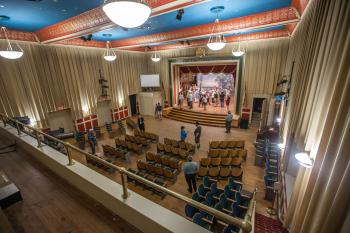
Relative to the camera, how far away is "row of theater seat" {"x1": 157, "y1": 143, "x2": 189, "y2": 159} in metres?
7.57

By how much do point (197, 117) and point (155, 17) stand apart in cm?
803

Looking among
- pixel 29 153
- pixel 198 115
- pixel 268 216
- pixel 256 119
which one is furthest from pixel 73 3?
pixel 256 119

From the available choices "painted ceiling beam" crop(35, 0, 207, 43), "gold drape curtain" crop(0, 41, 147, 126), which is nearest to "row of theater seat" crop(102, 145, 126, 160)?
"gold drape curtain" crop(0, 41, 147, 126)

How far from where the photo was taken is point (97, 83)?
12148 mm

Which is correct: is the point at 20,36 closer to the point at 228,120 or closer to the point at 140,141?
the point at 140,141

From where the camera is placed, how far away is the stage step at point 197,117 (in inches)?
480

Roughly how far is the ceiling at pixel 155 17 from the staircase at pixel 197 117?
611 centimetres

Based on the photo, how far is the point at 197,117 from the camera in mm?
13156

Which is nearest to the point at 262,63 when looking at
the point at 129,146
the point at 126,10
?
the point at 129,146

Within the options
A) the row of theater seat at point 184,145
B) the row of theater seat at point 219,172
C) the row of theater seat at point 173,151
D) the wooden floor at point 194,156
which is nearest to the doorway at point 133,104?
the wooden floor at point 194,156

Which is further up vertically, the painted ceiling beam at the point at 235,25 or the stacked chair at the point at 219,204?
the painted ceiling beam at the point at 235,25

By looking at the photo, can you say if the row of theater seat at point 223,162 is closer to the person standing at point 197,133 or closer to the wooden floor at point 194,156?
the wooden floor at point 194,156

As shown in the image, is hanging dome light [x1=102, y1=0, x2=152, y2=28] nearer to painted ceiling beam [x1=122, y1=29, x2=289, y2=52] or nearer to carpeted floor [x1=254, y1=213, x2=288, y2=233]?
carpeted floor [x1=254, y1=213, x2=288, y2=233]

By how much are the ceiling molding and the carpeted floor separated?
12.3 m
